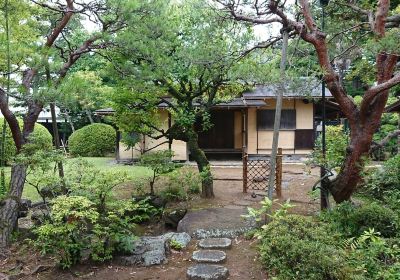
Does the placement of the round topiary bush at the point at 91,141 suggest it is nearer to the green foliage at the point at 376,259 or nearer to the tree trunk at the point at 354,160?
the tree trunk at the point at 354,160

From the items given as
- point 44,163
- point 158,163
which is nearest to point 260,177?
point 158,163

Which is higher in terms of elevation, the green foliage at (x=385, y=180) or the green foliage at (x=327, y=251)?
the green foliage at (x=385, y=180)

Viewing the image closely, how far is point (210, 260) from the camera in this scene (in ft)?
15.9

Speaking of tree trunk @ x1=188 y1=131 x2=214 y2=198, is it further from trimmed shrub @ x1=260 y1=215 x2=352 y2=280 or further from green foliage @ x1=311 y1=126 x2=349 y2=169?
trimmed shrub @ x1=260 y1=215 x2=352 y2=280

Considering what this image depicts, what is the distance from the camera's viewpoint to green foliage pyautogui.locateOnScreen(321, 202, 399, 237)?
486 cm

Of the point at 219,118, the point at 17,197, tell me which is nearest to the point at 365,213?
the point at 17,197

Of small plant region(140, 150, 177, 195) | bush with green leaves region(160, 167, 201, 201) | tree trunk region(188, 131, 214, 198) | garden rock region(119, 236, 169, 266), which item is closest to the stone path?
garden rock region(119, 236, 169, 266)

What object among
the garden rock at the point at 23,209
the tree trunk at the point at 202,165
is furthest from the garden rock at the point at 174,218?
the garden rock at the point at 23,209

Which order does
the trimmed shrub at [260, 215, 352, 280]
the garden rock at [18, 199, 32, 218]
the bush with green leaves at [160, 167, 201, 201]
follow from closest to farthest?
1. the trimmed shrub at [260, 215, 352, 280]
2. the garden rock at [18, 199, 32, 218]
3. the bush with green leaves at [160, 167, 201, 201]

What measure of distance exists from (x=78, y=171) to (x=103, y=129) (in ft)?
45.3

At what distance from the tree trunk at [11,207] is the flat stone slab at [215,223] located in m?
2.75

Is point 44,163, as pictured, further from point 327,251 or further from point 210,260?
point 327,251

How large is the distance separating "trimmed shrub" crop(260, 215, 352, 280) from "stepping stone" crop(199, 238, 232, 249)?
3.72 feet

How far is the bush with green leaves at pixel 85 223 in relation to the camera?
455 centimetres
